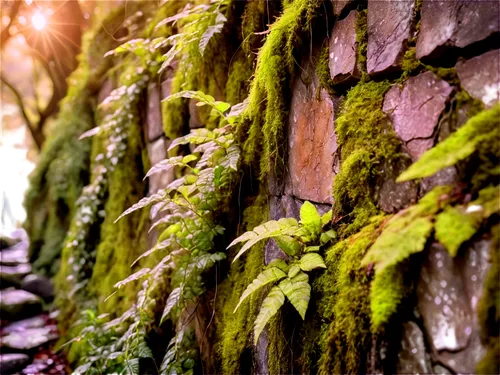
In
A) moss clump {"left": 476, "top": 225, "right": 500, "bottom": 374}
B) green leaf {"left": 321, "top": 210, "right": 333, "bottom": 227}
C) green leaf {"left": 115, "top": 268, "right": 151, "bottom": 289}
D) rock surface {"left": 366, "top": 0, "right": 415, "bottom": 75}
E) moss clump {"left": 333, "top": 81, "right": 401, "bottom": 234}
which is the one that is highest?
rock surface {"left": 366, "top": 0, "right": 415, "bottom": 75}

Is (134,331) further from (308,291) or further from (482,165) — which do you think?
(482,165)

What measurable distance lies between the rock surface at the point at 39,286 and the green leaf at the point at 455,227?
22.8 ft

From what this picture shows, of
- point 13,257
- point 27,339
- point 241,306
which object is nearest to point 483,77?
point 241,306

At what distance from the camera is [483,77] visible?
1558 millimetres

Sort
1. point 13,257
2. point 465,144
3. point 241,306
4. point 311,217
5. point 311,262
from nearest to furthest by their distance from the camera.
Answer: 1. point 465,144
2. point 311,262
3. point 311,217
4. point 241,306
5. point 13,257

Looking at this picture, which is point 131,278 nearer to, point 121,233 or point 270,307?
point 270,307

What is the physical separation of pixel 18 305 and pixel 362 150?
6.43 metres

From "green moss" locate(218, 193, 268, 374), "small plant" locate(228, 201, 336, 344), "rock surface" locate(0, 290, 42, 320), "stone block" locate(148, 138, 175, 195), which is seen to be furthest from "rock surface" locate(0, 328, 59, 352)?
"small plant" locate(228, 201, 336, 344)

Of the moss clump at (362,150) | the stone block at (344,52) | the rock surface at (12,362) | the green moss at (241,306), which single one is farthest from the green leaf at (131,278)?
the rock surface at (12,362)

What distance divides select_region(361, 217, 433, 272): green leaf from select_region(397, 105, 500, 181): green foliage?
0.58ft

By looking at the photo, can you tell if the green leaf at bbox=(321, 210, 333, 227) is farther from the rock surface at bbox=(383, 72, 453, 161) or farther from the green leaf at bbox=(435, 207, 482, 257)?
the green leaf at bbox=(435, 207, 482, 257)

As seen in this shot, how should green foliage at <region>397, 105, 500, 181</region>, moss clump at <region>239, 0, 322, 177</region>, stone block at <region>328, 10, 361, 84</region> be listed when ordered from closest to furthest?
green foliage at <region>397, 105, 500, 181</region> → stone block at <region>328, 10, 361, 84</region> → moss clump at <region>239, 0, 322, 177</region>

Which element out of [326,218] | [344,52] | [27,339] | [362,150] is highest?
[344,52]

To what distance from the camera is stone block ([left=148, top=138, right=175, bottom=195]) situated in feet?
14.9
